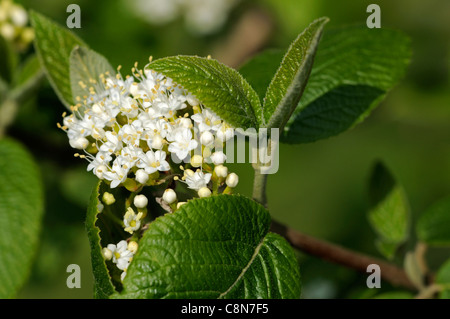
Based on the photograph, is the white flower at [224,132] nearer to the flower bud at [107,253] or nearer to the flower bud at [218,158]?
the flower bud at [218,158]

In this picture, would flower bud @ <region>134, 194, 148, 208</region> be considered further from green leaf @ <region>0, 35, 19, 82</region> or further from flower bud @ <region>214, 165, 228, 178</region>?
green leaf @ <region>0, 35, 19, 82</region>

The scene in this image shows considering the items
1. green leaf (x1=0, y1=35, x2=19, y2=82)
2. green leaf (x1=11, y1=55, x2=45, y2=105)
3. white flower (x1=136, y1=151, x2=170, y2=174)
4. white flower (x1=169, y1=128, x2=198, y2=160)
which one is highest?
green leaf (x1=0, y1=35, x2=19, y2=82)

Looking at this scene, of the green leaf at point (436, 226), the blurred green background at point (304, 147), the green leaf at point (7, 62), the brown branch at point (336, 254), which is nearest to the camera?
the brown branch at point (336, 254)

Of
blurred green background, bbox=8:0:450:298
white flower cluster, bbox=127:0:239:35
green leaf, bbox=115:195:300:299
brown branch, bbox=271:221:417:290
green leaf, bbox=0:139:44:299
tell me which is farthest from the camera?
white flower cluster, bbox=127:0:239:35

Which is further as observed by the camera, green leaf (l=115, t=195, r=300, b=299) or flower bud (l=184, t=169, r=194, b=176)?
flower bud (l=184, t=169, r=194, b=176)

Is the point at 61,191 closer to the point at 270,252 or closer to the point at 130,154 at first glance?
the point at 130,154

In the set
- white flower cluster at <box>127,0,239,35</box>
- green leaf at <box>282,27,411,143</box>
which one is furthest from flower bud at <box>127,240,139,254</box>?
white flower cluster at <box>127,0,239,35</box>

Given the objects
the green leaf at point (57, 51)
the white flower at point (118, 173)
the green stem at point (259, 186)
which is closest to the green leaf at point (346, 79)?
the green stem at point (259, 186)
